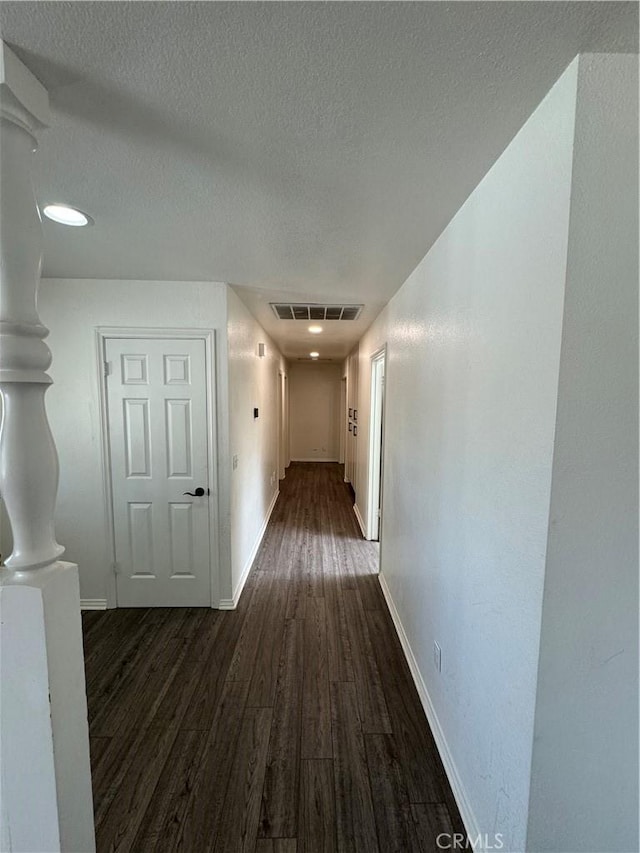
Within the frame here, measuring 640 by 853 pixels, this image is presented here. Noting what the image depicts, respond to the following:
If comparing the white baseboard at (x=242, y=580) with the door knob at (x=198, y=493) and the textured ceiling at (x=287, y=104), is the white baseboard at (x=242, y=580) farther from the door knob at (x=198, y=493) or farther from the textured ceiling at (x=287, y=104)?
the textured ceiling at (x=287, y=104)

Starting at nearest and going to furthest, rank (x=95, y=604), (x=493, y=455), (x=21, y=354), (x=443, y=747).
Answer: (x=21, y=354) < (x=493, y=455) < (x=443, y=747) < (x=95, y=604)

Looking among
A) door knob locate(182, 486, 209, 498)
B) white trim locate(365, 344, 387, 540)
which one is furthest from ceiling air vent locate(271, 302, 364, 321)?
door knob locate(182, 486, 209, 498)

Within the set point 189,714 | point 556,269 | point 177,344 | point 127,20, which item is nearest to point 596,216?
point 556,269

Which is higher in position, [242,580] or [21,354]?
[21,354]

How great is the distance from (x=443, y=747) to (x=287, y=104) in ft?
7.79

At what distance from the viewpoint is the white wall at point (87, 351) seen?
2344 mm

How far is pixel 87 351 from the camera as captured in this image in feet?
7.80

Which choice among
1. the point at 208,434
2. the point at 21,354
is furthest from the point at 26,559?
the point at 208,434

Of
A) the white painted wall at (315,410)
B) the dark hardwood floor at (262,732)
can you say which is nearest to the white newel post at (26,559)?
the dark hardwood floor at (262,732)

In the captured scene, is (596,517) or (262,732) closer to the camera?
(596,517)

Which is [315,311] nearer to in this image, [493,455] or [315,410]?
[493,455]

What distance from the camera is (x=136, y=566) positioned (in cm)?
253

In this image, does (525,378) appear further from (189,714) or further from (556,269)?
(189,714)

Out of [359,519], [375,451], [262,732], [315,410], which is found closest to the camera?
[262,732]
